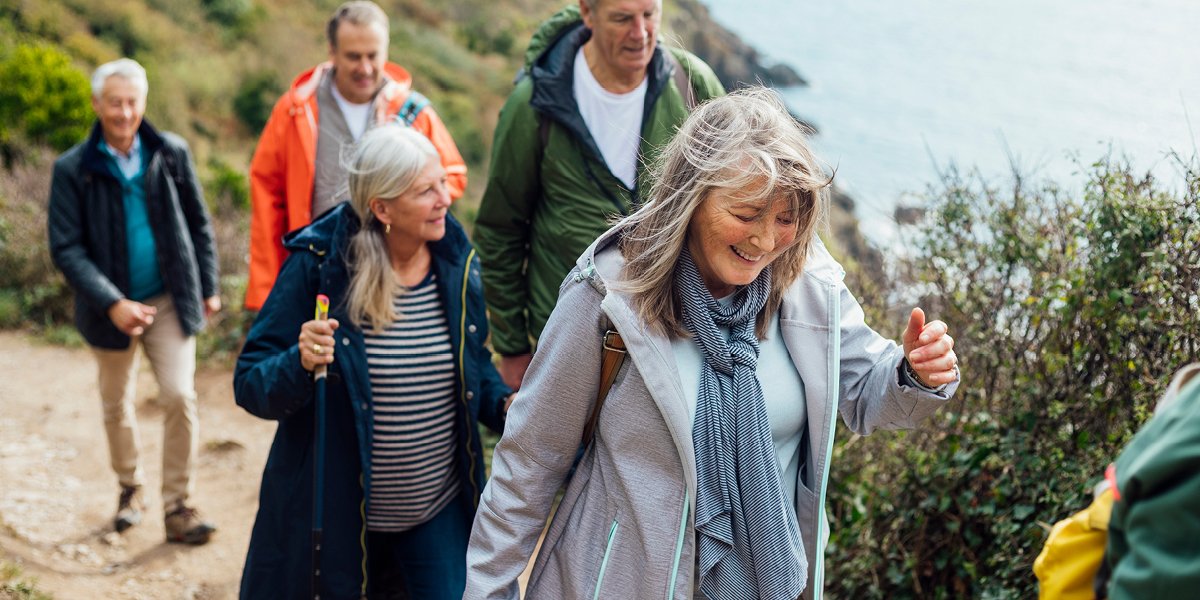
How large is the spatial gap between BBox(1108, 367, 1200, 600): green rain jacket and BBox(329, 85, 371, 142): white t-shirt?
3829 millimetres

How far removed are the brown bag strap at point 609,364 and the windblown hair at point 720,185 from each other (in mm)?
83

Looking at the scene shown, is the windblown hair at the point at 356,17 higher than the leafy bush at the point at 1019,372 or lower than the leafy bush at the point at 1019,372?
higher

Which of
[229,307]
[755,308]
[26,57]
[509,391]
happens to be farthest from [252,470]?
[26,57]

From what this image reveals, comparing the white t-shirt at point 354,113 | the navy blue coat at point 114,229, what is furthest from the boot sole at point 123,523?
the white t-shirt at point 354,113

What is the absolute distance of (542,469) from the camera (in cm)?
236

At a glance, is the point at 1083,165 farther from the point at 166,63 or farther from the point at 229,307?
the point at 166,63

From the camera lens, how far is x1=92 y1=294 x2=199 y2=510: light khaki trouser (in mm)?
4938

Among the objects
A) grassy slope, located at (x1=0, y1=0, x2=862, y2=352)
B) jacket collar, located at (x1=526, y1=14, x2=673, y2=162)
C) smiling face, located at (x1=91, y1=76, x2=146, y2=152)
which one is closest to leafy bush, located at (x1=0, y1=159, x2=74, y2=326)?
smiling face, located at (x1=91, y1=76, x2=146, y2=152)

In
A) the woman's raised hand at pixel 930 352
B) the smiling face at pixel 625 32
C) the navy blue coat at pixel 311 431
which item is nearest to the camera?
the woman's raised hand at pixel 930 352

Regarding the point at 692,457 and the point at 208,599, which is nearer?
the point at 692,457

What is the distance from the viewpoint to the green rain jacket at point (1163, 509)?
1.30m

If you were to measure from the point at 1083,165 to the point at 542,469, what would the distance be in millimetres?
2232

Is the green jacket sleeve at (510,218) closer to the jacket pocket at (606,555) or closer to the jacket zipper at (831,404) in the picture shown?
the jacket zipper at (831,404)

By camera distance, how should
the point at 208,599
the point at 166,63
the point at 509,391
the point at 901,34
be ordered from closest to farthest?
1. the point at 509,391
2. the point at 208,599
3. the point at 901,34
4. the point at 166,63
